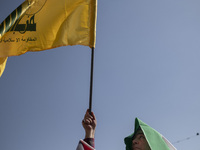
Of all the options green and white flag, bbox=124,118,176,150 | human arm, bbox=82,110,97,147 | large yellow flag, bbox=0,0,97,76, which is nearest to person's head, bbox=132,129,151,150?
green and white flag, bbox=124,118,176,150

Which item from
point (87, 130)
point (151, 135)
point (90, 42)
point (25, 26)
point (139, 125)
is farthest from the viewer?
point (25, 26)

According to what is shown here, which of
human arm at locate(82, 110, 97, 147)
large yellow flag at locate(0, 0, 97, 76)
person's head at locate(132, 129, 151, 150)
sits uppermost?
large yellow flag at locate(0, 0, 97, 76)

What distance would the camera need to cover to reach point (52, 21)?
15.6ft

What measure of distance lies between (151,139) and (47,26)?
8.96 ft

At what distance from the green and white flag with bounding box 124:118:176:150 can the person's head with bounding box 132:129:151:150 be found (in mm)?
84

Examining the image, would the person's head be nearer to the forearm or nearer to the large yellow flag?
the forearm

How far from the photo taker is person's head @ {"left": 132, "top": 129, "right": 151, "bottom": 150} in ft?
11.3

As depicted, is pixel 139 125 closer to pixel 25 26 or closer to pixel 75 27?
pixel 75 27

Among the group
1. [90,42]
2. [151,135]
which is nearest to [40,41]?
[90,42]

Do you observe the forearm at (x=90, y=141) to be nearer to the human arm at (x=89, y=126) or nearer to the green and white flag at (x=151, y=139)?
the human arm at (x=89, y=126)

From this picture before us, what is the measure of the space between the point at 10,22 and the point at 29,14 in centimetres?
50

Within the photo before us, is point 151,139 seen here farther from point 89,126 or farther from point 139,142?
point 89,126

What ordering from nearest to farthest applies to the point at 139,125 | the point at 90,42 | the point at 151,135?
the point at 151,135
the point at 139,125
the point at 90,42

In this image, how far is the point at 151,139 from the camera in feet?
11.2
